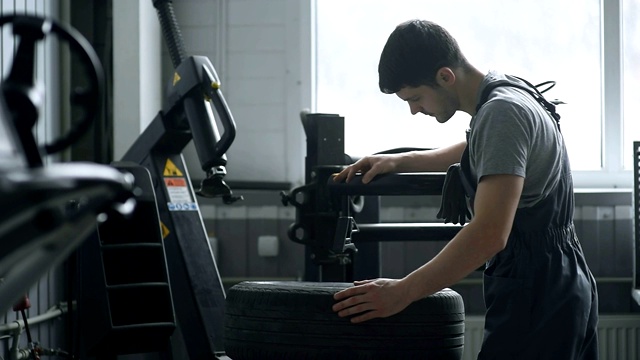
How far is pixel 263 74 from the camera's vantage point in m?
4.38

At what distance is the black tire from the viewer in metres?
2.00

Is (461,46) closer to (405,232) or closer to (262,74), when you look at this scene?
(262,74)

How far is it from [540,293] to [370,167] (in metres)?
0.74

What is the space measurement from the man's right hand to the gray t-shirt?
55 centimetres

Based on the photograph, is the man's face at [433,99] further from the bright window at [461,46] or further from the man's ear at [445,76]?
the bright window at [461,46]

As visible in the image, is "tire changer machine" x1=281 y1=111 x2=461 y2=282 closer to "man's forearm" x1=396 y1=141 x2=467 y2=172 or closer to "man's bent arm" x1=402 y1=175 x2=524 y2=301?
"man's forearm" x1=396 y1=141 x2=467 y2=172

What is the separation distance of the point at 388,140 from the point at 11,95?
146 inches

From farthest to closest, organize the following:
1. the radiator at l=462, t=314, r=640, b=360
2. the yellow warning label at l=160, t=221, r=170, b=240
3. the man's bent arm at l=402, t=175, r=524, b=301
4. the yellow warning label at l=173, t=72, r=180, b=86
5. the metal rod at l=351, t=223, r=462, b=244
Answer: the radiator at l=462, t=314, r=640, b=360, the yellow warning label at l=160, t=221, r=170, b=240, the yellow warning label at l=173, t=72, r=180, b=86, the metal rod at l=351, t=223, r=462, b=244, the man's bent arm at l=402, t=175, r=524, b=301

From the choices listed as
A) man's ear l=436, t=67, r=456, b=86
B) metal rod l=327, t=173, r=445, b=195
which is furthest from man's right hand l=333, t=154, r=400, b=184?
man's ear l=436, t=67, r=456, b=86

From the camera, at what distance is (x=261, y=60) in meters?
4.38

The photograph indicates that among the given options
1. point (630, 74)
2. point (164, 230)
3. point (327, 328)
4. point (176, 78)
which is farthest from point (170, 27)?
point (630, 74)

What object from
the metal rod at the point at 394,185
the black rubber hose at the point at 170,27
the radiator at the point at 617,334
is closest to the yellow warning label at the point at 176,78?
the black rubber hose at the point at 170,27

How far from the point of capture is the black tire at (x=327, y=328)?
78.7 inches

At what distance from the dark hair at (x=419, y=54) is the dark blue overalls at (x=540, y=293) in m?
0.37
